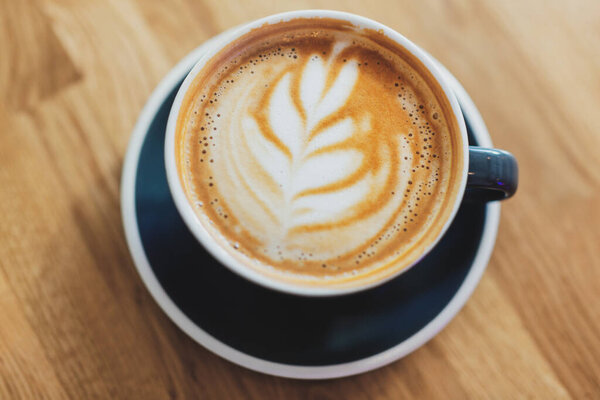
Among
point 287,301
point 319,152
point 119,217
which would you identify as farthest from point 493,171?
point 119,217

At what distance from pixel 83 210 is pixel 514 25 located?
101 cm

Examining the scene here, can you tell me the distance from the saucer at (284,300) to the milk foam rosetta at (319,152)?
0.16 m

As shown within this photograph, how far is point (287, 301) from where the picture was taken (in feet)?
2.83

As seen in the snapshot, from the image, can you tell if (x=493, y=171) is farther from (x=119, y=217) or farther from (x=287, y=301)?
(x=119, y=217)

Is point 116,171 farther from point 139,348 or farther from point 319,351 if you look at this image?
point 319,351

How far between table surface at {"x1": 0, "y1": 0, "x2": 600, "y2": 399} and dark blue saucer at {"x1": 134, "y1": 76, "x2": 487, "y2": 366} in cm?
11

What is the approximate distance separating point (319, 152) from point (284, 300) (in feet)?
0.96

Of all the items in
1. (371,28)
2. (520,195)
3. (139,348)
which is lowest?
(139,348)

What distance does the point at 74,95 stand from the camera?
99cm

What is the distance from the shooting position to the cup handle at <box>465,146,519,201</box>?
28.0 inches

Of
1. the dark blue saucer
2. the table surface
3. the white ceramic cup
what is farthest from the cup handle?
the table surface

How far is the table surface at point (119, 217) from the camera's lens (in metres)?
0.91

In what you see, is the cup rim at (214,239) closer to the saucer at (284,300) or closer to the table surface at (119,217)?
the saucer at (284,300)

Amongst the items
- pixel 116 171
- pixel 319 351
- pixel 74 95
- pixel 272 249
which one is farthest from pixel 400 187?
pixel 74 95
